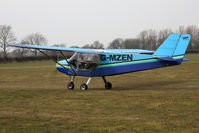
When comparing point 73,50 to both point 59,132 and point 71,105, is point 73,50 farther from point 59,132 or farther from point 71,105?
point 59,132

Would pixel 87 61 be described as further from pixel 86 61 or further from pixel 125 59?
pixel 125 59

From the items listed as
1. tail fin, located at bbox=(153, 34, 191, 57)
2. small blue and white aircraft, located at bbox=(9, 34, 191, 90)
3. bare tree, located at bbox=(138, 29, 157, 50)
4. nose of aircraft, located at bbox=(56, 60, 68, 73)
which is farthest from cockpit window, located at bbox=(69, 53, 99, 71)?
bare tree, located at bbox=(138, 29, 157, 50)

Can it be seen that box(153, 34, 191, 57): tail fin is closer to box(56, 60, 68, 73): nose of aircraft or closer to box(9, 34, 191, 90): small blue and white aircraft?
box(9, 34, 191, 90): small blue and white aircraft

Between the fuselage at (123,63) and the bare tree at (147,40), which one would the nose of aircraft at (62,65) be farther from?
the bare tree at (147,40)

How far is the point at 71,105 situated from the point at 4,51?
8623cm

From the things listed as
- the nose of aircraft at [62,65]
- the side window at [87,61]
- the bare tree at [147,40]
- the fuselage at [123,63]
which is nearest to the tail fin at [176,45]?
the fuselage at [123,63]

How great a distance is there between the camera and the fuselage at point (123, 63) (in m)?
14.8

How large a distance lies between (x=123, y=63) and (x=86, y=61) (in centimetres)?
203

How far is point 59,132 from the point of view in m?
6.07

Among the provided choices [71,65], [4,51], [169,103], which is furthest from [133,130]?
[4,51]

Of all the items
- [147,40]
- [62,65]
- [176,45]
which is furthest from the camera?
[147,40]

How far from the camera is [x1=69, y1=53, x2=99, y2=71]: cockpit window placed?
1515cm

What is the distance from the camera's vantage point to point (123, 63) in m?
14.9

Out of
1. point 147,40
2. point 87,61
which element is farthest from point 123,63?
point 147,40
